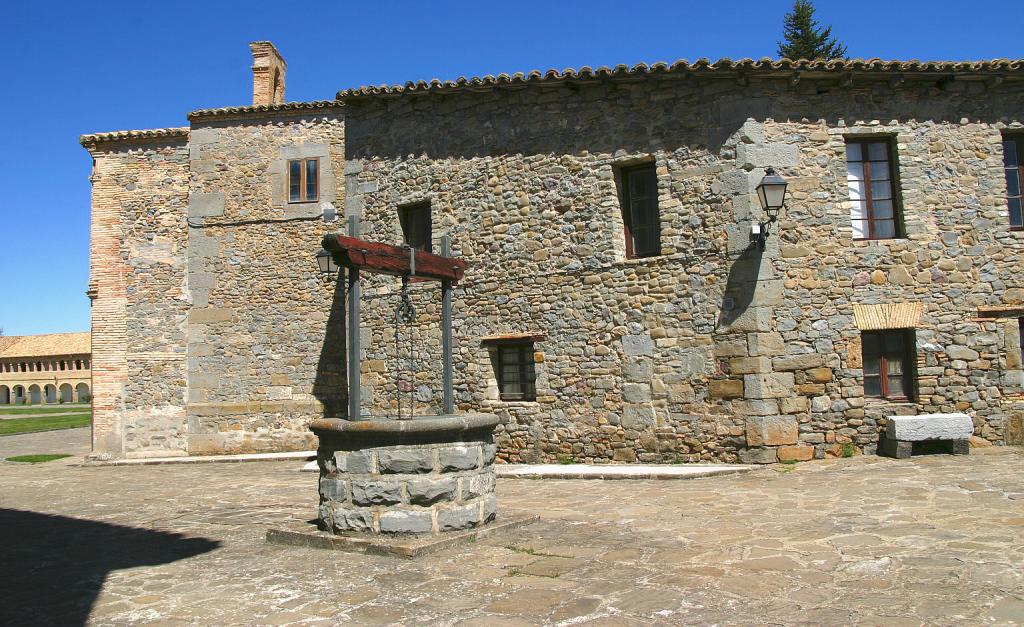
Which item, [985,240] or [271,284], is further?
[271,284]

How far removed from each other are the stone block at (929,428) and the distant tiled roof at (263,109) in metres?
11.4

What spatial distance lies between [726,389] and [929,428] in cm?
273

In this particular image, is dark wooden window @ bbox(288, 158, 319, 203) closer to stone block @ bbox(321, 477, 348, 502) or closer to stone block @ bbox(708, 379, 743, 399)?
stone block @ bbox(708, 379, 743, 399)

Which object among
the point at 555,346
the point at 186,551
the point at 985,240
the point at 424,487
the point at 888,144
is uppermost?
the point at 888,144

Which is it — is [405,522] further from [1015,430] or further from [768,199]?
[1015,430]

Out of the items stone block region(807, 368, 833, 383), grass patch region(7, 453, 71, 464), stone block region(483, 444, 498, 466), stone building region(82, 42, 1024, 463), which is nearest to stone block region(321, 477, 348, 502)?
stone block region(483, 444, 498, 466)

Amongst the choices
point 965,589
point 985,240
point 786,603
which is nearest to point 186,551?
point 786,603

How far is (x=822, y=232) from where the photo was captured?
10.6 meters

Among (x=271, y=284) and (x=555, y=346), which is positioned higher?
(x=271, y=284)

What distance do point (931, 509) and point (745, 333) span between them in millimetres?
3947

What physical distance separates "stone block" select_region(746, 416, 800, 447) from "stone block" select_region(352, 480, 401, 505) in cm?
594

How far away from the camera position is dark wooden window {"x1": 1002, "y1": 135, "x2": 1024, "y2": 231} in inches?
435

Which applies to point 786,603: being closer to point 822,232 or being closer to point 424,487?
point 424,487

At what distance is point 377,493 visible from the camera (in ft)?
19.3
